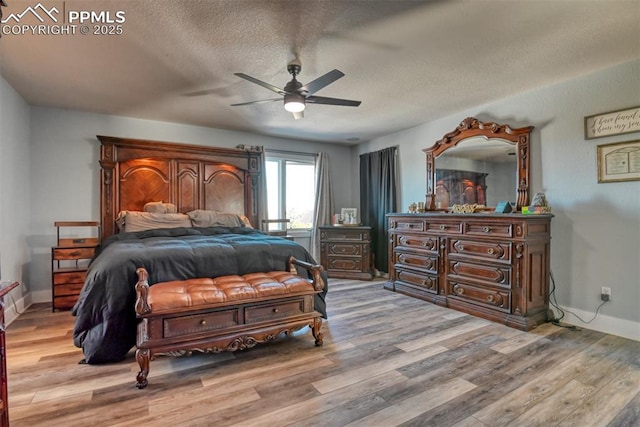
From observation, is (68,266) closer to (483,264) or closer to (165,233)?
(165,233)

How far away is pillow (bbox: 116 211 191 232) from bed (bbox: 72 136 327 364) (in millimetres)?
19

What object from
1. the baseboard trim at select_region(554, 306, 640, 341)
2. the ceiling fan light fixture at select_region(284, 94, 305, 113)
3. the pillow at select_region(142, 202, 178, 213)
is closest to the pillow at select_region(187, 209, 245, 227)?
the pillow at select_region(142, 202, 178, 213)

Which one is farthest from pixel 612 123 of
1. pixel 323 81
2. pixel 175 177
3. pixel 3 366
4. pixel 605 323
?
pixel 175 177

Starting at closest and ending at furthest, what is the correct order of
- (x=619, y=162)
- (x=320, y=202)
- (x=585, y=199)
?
1. (x=619, y=162)
2. (x=585, y=199)
3. (x=320, y=202)

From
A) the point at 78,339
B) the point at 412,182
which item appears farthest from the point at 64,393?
the point at 412,182

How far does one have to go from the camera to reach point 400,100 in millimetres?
3717

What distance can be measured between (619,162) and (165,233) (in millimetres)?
4720

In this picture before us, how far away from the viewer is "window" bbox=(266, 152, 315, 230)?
220 inches

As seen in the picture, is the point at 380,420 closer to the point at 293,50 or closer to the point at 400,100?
the point at 293,50

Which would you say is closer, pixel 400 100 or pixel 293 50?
pixel 293 50

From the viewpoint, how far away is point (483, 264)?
333 cm

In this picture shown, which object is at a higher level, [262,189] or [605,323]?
[262,189]

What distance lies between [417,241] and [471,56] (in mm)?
2239

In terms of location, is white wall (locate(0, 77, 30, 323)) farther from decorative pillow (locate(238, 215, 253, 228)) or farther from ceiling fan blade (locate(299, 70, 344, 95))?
ceiling fan blade (locate(299, 70, 344, 95))
